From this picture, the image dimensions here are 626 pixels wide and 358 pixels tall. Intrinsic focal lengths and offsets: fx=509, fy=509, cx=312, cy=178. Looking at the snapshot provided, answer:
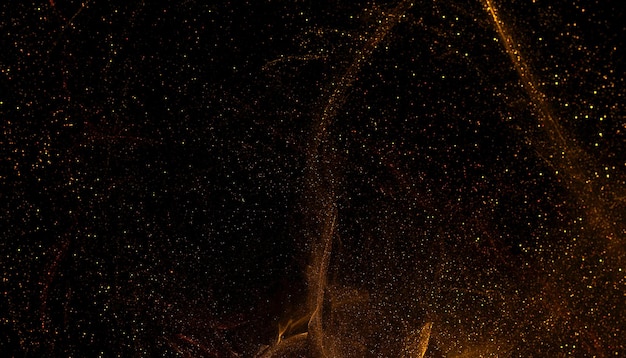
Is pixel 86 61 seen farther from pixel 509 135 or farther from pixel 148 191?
pixel 509 135

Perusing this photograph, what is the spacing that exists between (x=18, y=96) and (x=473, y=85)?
1.05 feet

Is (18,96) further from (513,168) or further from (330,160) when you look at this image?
(513,168)

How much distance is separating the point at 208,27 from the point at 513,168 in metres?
0.23

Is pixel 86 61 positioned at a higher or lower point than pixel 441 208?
higher

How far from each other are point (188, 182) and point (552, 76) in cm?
26

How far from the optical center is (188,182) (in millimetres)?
364

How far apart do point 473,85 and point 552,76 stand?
52 millimetres

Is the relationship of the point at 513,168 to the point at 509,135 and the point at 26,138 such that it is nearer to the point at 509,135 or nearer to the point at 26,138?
the point at 509,135

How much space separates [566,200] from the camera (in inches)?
13.8

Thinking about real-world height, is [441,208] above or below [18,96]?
below

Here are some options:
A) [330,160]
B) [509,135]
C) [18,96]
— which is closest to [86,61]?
[18,96]

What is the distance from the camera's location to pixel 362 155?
359mm

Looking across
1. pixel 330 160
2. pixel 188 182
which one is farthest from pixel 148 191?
pixel 330 160

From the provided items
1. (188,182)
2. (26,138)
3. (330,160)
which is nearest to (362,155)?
(330,160)
